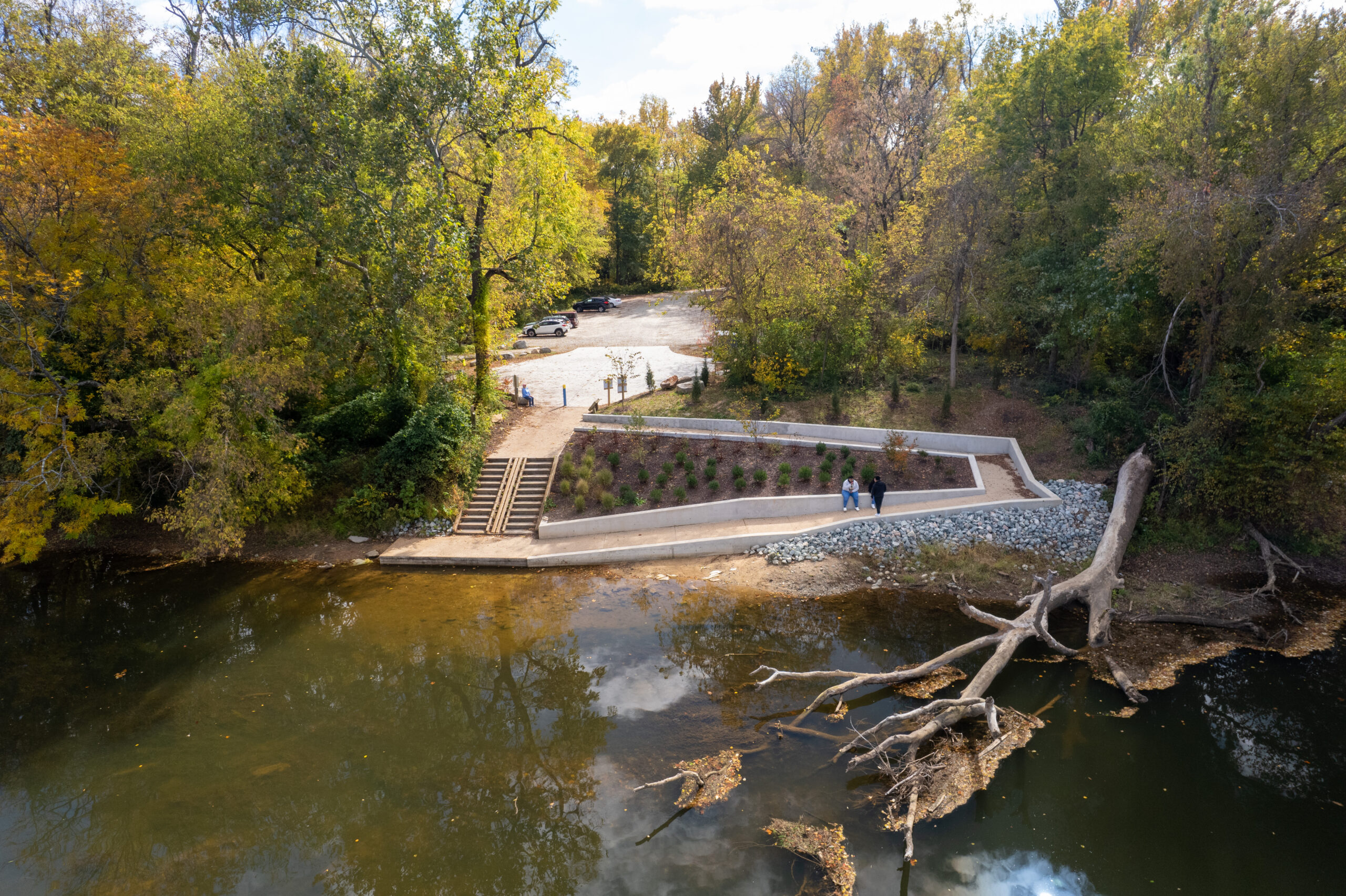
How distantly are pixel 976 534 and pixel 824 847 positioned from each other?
9.35m

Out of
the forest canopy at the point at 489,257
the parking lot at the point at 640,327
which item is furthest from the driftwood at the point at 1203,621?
the parking lot at the point at 640,327

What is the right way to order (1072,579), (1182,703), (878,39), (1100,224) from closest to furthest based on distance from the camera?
(1182,703) → (1072,579) → (1100,224) → (878,39)

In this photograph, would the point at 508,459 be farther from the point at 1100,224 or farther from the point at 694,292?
the point at 1100,224

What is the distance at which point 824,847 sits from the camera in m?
7.87

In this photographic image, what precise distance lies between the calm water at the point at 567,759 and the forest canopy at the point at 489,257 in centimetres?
439

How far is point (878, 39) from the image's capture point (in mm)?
41062

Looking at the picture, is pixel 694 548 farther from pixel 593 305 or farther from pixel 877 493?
pixel 593 305

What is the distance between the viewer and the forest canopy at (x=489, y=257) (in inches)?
549

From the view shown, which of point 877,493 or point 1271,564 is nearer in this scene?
point 1271,564

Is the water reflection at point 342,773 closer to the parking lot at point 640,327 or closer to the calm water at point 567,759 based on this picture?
the calm water at point 567,759

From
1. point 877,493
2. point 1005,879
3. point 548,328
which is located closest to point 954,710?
point 1005,879

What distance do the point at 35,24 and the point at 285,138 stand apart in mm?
15280

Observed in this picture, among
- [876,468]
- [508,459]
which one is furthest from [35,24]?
[876,468]

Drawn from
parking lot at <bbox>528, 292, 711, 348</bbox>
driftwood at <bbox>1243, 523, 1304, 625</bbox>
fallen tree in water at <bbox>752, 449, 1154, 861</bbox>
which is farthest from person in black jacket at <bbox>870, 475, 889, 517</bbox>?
parking lot at <bbox>528, 292, 711, 348</bbox>
